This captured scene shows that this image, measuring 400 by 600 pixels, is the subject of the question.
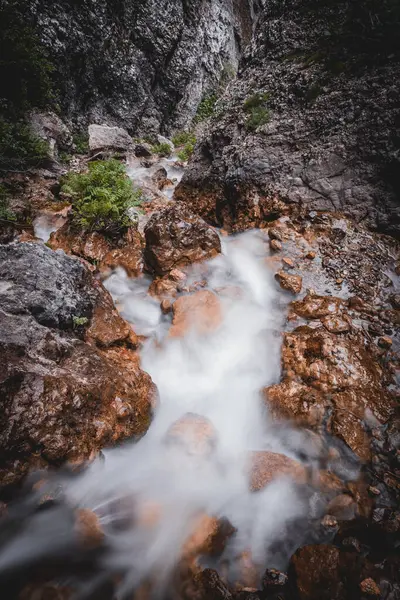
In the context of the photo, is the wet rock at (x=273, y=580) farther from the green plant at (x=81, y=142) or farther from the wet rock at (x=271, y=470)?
the green plant at (x=81, y=142)

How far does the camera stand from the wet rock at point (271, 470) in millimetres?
2629

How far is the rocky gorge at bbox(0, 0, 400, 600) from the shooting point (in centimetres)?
220

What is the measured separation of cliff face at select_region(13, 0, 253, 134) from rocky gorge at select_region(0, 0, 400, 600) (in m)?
8.28

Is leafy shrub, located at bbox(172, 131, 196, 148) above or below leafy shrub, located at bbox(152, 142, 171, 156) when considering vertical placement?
above

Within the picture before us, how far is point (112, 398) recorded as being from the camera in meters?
2.78

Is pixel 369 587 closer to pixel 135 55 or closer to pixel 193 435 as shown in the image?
pixel 193 435

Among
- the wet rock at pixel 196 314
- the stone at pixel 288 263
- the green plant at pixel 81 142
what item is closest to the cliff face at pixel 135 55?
the green plant at pixel 81 142

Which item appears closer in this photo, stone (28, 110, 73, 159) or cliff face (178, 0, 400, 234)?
cliff face (178, 0, 400, 234)

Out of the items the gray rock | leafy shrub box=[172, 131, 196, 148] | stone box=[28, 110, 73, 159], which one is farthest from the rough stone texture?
leafy shrub box=[172, 131, 196, 148]

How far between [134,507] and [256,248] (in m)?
4.35

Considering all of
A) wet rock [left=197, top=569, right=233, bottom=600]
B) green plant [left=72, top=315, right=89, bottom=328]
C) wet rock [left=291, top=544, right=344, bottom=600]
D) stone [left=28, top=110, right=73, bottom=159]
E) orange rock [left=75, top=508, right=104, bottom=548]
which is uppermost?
stone [left=28, top=110, right=73, bottom=159]

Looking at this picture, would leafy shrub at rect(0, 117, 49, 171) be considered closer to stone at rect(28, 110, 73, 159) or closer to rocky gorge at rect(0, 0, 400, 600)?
rocky gorge at rect(0, 0, 400, 600)

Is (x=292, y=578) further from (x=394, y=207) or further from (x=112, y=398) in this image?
(x=394, y=207)

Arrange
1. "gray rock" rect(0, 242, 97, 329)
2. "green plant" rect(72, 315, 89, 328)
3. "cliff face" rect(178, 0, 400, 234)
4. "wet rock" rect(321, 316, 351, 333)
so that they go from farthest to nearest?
"cliff face" rect(178, 0, 400, 234), "wet rock" rect(321, 316, 351, 333), "green plant" rect(72, 315, 89, 328), "gray rock" rect(0, 242, 97, 329)
